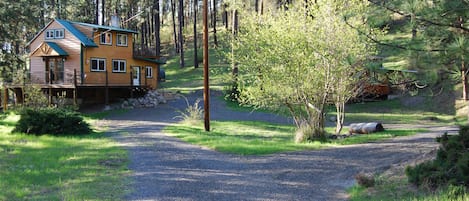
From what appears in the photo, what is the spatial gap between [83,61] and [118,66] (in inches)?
109

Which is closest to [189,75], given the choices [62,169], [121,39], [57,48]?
[121,39]

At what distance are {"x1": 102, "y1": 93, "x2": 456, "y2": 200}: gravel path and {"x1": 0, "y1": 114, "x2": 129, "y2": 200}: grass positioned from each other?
18.3 inches

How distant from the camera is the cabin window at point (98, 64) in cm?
2972

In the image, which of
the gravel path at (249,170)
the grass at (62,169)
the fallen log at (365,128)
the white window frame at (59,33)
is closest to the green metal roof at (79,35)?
the white window frame at (59,33)

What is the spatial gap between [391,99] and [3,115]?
2644 cm

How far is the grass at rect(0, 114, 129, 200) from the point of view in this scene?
7492mm

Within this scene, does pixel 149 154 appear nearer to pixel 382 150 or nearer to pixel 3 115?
pixel 382 150

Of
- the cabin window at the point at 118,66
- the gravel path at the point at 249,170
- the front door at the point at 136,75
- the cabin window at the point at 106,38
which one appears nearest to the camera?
the gravel path at the point at 249,170

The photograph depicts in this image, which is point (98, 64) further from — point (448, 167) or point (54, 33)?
point (448, 167)

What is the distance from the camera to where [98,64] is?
30031mm

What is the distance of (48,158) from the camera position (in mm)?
11414

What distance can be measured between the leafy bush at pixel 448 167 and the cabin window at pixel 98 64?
26.1m

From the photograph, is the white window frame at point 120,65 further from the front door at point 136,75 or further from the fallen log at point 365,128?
the fallen log at point 365,128

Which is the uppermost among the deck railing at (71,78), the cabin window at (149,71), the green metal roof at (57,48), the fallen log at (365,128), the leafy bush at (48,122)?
the green metal roof at (57,48)
